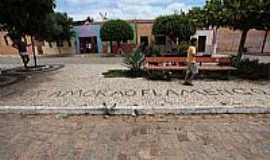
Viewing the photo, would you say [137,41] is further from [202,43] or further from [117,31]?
[202,43]

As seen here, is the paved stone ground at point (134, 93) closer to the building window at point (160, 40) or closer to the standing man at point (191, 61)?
the standing man at point (191, 61)

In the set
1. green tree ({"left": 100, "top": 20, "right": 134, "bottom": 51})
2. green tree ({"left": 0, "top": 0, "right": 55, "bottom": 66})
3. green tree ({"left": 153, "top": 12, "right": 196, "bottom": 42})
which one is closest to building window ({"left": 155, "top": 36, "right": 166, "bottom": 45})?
green tree ({"left": 153, "top": 12, "right": 196, "bottom": 42})

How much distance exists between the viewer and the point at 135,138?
5.46 m

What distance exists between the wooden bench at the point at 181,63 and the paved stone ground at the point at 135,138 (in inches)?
193

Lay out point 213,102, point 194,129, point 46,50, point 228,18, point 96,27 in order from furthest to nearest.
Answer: point 46,50
point 96,27
point 228,18
point 213,102
point 194,129

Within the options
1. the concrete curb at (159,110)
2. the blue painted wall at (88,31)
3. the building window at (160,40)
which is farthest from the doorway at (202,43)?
the concrete curb at (159,110)

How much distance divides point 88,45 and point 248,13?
30273 millimetres

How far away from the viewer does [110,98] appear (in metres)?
8.23

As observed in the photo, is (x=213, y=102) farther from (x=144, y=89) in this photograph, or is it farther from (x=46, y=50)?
(x=46, y=50)

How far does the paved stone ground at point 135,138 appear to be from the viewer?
4.73 m

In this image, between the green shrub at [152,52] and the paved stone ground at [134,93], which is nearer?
the paved stone ground at [134,93]

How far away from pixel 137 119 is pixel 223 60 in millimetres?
6815

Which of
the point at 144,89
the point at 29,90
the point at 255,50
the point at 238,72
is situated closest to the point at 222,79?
the point at 238,72

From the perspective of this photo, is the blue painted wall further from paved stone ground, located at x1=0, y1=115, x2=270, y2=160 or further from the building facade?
paved stone ground, located at x1=0, y1=115, x2=270, y2=160
